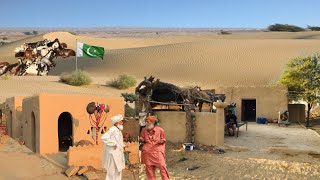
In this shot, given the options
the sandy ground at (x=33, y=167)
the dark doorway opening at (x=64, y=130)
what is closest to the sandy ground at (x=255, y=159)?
the sandy ground at (x=33, y=167)

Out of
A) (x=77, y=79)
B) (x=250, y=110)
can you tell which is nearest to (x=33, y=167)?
(x=250, y=110)

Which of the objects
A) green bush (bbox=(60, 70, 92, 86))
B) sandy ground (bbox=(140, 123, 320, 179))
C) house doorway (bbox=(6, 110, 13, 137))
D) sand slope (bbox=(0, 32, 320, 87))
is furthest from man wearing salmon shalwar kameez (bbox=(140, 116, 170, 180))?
sand slope (bbox=(0, 32, 320, 87))

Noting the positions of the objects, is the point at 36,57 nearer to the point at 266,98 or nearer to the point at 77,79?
the point at 77,79

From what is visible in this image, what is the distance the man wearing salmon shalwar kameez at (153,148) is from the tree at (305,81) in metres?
15.6

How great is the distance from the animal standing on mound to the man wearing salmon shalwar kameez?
108 ft

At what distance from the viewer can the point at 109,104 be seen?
48.8ft

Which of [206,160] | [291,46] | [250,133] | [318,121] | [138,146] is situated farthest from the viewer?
[291,46]

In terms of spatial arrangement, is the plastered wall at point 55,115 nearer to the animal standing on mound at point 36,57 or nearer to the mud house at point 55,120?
the mud house at point 55,120

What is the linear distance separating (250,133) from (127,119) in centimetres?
541

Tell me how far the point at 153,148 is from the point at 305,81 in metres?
16.7

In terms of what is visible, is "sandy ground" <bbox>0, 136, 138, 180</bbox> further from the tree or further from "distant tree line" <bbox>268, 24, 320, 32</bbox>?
"distant tree line" <bbox>268, 24, 320, 32</bbox>

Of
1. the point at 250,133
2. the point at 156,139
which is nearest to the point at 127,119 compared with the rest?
the point at 250,133

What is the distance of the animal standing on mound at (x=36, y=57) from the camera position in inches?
1588

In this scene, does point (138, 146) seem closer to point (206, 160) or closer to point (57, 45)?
point (206, 160)
